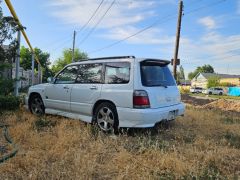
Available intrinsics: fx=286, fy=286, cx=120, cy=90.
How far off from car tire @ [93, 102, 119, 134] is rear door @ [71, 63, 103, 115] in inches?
9.9

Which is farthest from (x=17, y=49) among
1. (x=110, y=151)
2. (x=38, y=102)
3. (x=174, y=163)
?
(x=174, y=163)

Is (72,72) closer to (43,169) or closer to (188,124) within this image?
(188,124)

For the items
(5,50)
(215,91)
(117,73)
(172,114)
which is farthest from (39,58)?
(172,114)

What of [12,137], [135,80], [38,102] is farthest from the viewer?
[38,102]

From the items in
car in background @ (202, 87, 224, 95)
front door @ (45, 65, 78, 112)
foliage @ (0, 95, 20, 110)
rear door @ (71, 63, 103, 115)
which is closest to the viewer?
rear door @ (71, 63, 103, 115)

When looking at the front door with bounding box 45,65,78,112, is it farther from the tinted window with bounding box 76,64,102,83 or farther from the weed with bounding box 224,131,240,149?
the weed with bounding box 224,131,240,149

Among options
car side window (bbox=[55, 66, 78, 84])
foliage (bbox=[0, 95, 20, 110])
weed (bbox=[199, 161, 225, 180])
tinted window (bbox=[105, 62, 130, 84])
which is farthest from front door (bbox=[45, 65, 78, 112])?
weed (bbox=[199, 161, 225, 180])

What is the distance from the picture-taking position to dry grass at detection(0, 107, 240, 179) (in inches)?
150

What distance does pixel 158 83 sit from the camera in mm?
6215

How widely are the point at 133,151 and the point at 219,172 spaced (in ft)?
4.53

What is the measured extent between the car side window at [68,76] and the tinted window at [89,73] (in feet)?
0.64

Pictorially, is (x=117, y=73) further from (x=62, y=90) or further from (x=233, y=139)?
(x=233, y=139)

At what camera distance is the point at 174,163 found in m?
4.08

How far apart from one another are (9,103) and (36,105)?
725 millimetres
